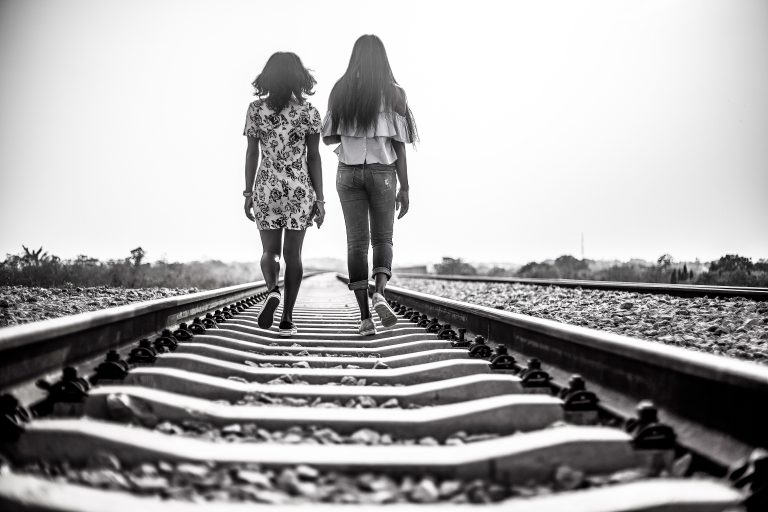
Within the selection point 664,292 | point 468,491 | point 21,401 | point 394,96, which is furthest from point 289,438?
point 664,292

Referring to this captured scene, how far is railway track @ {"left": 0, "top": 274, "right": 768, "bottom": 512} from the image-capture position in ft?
4.79

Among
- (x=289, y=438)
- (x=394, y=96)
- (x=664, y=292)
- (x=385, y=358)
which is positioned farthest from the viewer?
(x=664, y=292)

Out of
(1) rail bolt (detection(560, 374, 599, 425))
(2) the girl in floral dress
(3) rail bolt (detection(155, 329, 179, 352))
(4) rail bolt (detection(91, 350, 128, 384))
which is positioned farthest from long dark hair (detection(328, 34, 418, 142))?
(1) rail bolt (detection(560, 374, 599, 425))

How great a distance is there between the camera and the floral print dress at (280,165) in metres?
4.23

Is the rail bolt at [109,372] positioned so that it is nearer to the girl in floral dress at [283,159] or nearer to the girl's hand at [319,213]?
the girl in floral dress at [283,159]

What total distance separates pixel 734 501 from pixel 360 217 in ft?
10.7

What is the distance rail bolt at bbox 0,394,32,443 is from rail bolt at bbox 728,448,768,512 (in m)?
2.00

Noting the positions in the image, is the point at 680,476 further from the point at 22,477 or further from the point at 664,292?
the point at 664,292

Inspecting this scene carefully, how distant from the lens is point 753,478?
55.7 inches

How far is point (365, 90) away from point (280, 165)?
0.83 m

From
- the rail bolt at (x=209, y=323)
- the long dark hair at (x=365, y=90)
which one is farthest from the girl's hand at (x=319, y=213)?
the rail bolt at (x=209, y=323)

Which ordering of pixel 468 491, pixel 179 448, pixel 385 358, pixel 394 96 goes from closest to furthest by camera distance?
pixel 468 491 < pixel 179 448 < pixel 385 358 < pixel 394 96

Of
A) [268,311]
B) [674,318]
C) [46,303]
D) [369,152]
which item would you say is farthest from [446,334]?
[46,303]

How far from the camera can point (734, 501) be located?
A: 4.45ft
